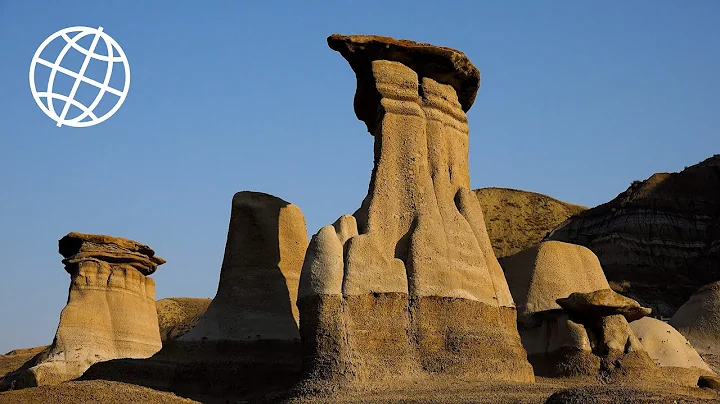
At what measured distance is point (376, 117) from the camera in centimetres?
2245

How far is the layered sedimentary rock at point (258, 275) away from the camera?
23594 mm

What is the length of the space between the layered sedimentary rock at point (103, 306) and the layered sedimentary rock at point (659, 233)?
2561cm

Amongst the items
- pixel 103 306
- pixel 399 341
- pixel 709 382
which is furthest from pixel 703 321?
pixel 103 306

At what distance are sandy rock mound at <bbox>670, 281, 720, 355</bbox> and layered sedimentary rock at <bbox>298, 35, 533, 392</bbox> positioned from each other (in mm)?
14561

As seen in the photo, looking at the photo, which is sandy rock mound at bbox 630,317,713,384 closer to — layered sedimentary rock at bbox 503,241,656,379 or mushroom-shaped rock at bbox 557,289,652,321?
layered sedimentary rock at bbox 503,241,656,379

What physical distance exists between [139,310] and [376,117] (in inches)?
615

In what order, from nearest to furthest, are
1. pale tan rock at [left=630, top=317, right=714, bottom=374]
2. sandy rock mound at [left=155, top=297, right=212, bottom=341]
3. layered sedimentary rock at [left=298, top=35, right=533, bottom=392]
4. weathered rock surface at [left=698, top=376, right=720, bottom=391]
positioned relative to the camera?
layered sedimentary rock at [left=298, top=35, right=533, bottom=392] → weathered rock surface at [left=698, top=376, right=720, bottom=391] → pale tan rock at [left=630, top=317, right=714, bottom=374] → sandy rock mound at [left=155, top=297, right=212, bottom=341]

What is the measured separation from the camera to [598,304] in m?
22.1

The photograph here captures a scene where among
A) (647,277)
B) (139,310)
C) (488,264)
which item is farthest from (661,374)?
(647,277)

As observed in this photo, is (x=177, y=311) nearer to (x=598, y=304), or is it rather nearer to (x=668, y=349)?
(x=668, y=349)

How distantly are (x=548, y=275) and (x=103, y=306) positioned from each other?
51.4 ft

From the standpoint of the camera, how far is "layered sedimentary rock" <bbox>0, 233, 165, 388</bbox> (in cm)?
3123

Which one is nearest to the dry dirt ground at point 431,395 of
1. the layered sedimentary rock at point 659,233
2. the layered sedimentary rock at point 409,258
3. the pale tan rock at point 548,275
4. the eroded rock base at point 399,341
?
the eroded rock base at point 399,341

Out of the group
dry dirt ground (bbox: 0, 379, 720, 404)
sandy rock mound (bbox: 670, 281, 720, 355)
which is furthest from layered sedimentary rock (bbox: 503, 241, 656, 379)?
sandy rock mound (bbox: 670, 281, 720, 355)
